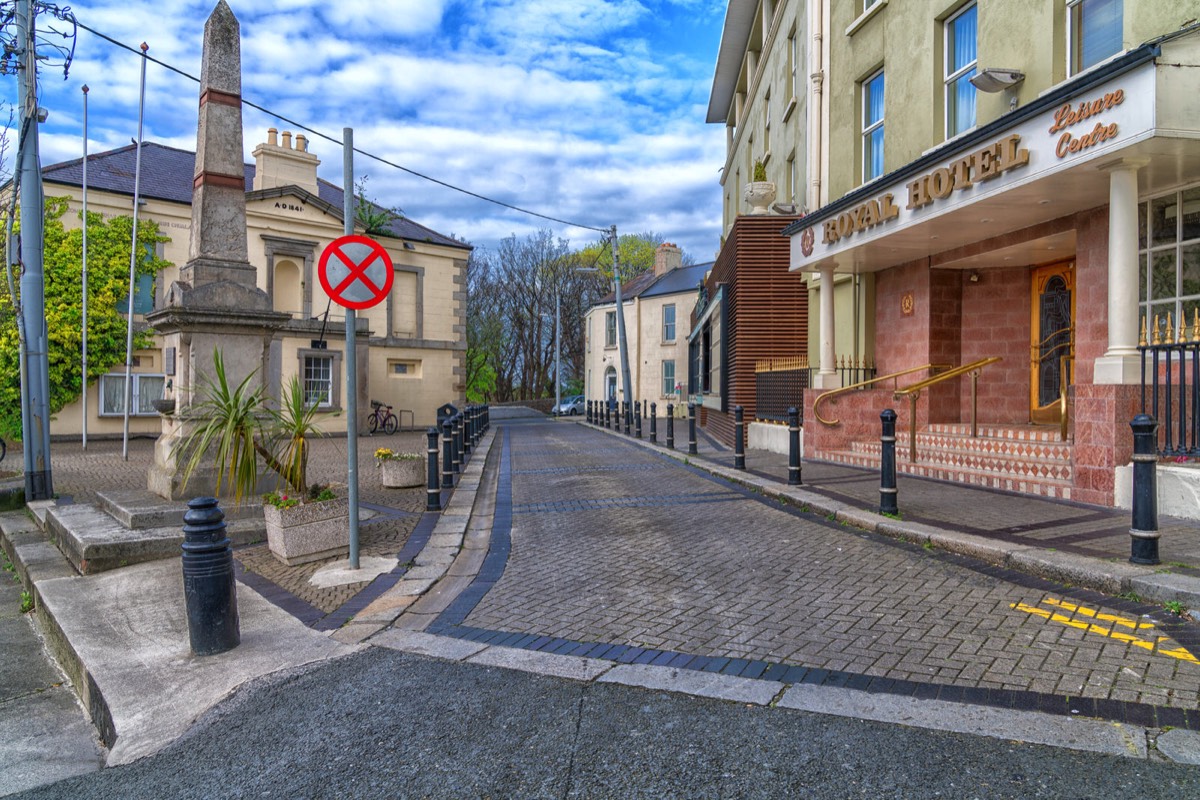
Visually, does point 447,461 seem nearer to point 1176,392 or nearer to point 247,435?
point 247,435

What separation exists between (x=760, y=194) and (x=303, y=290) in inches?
682

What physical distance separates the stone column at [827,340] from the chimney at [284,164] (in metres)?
20.2

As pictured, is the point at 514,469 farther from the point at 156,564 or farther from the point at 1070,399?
the point at 1070,399

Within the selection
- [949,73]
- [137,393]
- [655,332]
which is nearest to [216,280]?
Answer: [949,73]

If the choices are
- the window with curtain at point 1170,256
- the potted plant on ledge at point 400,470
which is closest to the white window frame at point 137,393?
the potted plant on ledge at point 400,470

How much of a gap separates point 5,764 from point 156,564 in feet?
10.9

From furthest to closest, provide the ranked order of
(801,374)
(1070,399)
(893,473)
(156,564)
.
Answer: (801,374), (1070,399), (893,473), (156,564)

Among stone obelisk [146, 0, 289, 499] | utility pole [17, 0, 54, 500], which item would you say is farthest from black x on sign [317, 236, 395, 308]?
utility pole [17, 0, 54, 500]

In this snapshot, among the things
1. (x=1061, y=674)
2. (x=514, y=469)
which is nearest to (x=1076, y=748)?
(x=1061, y=674)

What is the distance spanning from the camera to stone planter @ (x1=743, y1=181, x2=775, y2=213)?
667 inches

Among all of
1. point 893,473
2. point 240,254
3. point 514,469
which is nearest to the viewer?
point 893,473

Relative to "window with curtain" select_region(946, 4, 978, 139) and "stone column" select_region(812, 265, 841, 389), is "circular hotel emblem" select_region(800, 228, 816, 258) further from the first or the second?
"window with curtain" select_region(946, 4, 978, 139)

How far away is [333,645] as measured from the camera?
426 centimetres

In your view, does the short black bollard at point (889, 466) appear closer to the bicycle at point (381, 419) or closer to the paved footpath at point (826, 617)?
the paved footpath at point (826, 617)
